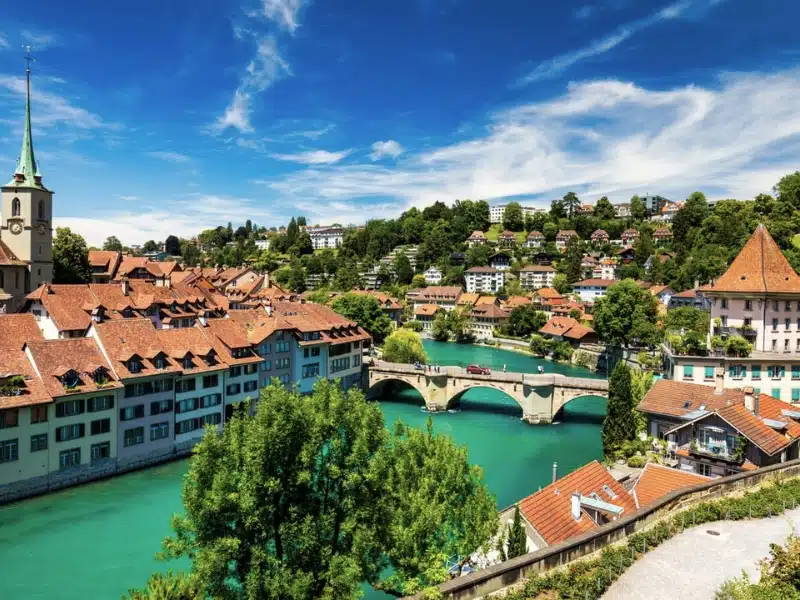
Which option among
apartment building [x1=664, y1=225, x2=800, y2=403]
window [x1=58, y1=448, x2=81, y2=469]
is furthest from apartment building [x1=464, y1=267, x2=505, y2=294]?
window [x1=58, y1=448, x2=81, y2=469]

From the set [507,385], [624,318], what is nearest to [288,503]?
[507,385]

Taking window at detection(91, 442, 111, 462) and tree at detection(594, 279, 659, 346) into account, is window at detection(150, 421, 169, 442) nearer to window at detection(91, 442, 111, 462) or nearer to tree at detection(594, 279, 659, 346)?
window at detection(91, 442, 111, 462)

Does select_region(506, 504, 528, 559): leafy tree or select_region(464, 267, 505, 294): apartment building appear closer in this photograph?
select_region(506, 504, 528, 559): leafy tree

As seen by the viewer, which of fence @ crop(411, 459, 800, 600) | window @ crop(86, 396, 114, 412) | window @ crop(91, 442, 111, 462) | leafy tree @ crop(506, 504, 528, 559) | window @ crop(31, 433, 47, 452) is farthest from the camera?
window @ crop(91, 442, 111, 462)

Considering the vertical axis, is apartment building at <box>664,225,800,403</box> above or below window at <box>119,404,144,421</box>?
above

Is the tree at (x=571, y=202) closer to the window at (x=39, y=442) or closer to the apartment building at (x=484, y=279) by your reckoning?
the apartment building at (x=484, y=279)

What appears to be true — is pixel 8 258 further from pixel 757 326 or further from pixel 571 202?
pixel 571 202

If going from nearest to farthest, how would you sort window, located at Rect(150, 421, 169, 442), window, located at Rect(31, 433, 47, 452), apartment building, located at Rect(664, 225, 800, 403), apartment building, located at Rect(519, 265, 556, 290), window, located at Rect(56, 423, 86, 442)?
window, located at Rect(31, 433, 47, 452)
window, located at Rect(56, 423, 86, 442)
window, located at Rect(150, 421, 169, 442)
apartment building, located at Rect(664, 225, 800, 403)
apartment building, located at Rect(519, 265, 556, 290)
